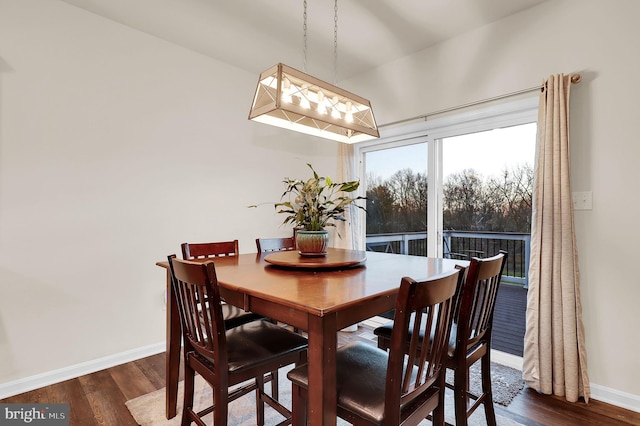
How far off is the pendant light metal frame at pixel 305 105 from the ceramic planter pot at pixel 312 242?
2.16 ft

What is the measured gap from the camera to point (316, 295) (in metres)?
1.12

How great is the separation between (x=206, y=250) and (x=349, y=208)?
167 centimetres

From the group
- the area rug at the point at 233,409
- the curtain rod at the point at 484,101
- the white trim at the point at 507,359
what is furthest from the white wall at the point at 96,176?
the white trim at the point at 507,359

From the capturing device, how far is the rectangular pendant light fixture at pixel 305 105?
166 cm

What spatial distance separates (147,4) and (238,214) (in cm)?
182

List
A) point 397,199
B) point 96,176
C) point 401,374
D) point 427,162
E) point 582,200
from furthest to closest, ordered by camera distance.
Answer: point 397,199, point 427,162, point 96,176, point 582,200, point 401,374

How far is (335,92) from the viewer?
6.08 ft

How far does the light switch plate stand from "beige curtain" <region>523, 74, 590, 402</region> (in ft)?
0.39

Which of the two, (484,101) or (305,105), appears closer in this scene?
(305,105)

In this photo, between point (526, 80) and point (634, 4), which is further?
point (526, 80)

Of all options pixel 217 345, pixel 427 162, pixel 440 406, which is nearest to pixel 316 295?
pixel 217 345

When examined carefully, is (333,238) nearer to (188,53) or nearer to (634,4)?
(188,53)

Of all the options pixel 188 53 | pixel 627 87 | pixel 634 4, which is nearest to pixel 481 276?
pixel 627 87
